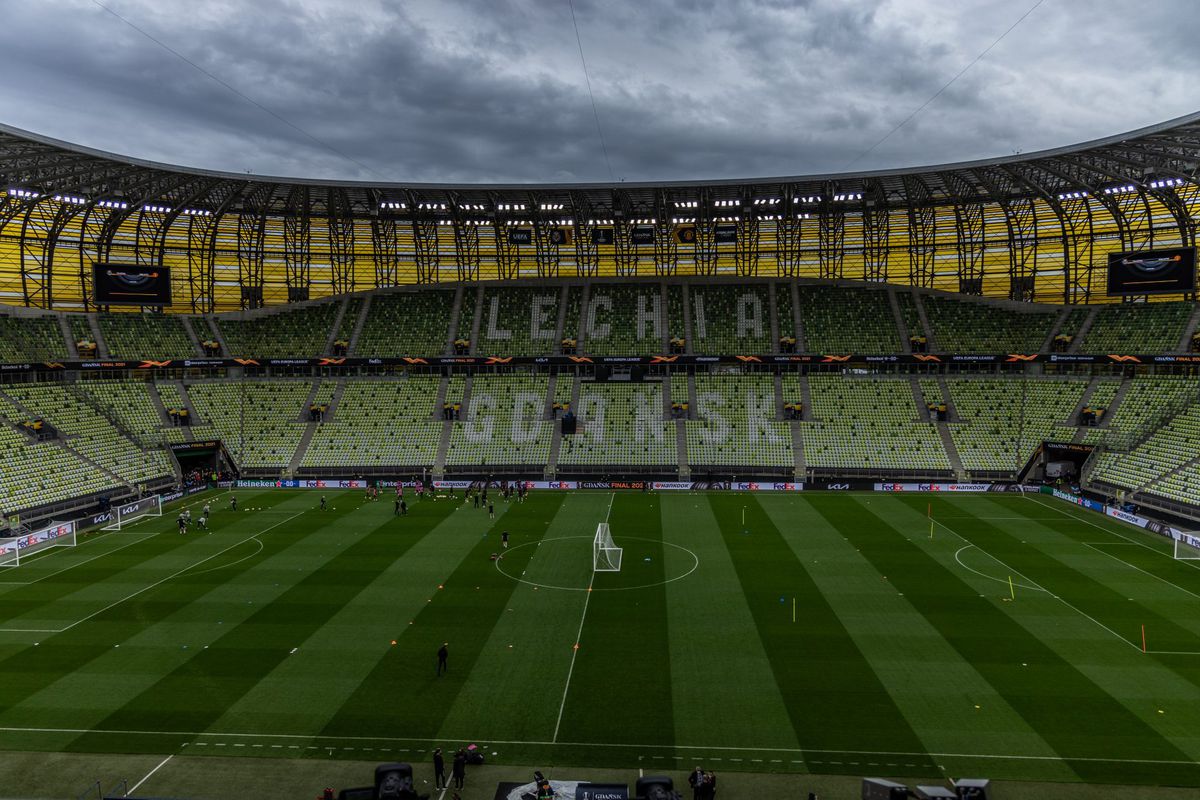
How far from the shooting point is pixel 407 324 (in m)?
71.8

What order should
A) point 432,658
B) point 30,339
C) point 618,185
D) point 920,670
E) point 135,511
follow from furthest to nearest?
point 618,185 → point 30,339 → point 135,511 → point 432,658 → point 920,670

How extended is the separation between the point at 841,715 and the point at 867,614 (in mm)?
8123

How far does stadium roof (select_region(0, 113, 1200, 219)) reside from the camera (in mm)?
44906

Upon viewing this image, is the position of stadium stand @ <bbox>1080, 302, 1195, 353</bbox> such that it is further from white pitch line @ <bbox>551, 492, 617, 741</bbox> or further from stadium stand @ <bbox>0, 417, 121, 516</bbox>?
stadium stand @ <bbox>0, 417, 121, 516</bbox>

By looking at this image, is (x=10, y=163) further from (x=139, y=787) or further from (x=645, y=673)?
(x=645, y=673)

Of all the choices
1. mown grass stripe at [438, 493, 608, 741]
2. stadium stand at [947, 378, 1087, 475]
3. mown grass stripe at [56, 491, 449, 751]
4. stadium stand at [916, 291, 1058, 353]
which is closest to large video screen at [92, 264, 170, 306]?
mown grass stripe at [56, 491, 449, 751]

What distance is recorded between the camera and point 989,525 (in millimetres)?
41062

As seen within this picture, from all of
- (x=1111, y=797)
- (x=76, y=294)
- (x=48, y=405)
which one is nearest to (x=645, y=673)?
(x=1111, y=797)

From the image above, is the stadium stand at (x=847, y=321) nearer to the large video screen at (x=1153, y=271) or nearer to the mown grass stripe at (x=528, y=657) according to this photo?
the large video screen at (x=1153, y=271)

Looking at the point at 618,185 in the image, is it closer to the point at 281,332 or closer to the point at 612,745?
the point at 281,332

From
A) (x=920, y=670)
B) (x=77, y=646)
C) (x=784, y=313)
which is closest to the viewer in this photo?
(x=920, y=670)

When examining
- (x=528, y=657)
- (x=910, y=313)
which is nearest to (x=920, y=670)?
(x=528, y=657)

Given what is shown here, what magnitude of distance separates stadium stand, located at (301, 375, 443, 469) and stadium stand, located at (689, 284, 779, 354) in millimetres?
26033

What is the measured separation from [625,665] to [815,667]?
6.08m
